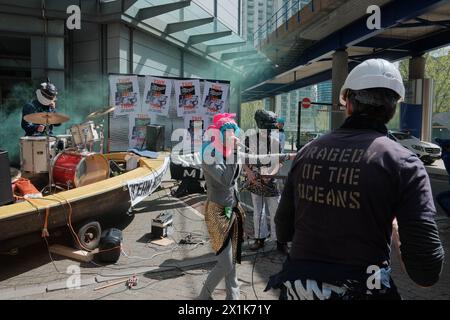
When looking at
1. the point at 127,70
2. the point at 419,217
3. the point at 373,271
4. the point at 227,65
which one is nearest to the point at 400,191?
the point at 419,217

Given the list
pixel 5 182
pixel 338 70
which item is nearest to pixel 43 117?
pixel 5 182

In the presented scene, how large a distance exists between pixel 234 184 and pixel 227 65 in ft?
65.4

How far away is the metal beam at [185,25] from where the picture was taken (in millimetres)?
14594

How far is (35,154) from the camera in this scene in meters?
6.13

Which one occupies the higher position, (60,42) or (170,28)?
(170,28)

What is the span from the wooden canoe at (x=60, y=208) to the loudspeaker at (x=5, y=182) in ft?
1.11

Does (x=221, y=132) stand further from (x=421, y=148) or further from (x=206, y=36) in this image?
(x=421, y=148)

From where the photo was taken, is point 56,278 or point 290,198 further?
point 56,278

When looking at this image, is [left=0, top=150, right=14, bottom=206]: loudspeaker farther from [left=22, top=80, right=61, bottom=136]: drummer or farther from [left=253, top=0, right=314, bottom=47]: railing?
[left=253, top=0, right=314, bottom=47]: railing

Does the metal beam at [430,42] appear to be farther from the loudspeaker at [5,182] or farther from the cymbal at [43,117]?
the loudspeaker at [5,182]

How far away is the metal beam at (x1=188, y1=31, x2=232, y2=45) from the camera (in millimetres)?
16694

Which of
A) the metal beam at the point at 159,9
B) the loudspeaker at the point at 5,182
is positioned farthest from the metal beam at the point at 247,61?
the loudspeaker at the point at 5,182

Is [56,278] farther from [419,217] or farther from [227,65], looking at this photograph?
[227,65]
